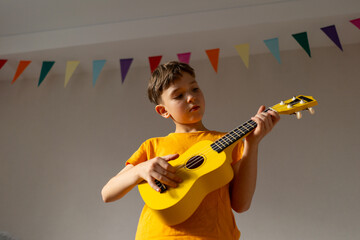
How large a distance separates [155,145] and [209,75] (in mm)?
1699

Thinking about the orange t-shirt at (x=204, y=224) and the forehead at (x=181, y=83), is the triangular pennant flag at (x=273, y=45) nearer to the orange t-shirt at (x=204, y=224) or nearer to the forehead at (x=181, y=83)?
the forehead at (x=181, y=83)

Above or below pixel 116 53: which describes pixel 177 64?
below

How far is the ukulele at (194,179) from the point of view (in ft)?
2.40

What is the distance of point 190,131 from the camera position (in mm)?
957

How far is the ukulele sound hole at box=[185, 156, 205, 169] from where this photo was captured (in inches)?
31.6

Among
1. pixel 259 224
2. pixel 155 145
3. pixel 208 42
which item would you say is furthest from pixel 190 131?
pixel 208 42

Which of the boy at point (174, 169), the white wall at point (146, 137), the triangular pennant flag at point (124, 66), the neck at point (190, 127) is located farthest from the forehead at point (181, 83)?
the triangular pennant flag at point (124, 66)

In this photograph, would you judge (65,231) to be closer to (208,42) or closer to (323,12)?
(208,42)

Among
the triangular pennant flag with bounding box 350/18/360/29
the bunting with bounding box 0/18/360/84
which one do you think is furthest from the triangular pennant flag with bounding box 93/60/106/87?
the triangular pennant flag with bounding box 350/18/360/29

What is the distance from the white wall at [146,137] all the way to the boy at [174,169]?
1398 millimetres

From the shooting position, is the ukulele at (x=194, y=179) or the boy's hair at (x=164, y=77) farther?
the boy's hair at (x=164, y=77)

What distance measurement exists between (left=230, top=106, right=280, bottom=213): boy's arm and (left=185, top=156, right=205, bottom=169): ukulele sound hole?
0.11 meters

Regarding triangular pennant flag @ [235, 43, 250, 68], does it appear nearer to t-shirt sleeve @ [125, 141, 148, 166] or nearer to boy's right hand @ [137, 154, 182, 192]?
t-shirt sleeve @ [125, 141, 148, 166]

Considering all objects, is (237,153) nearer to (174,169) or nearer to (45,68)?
(174,169)
